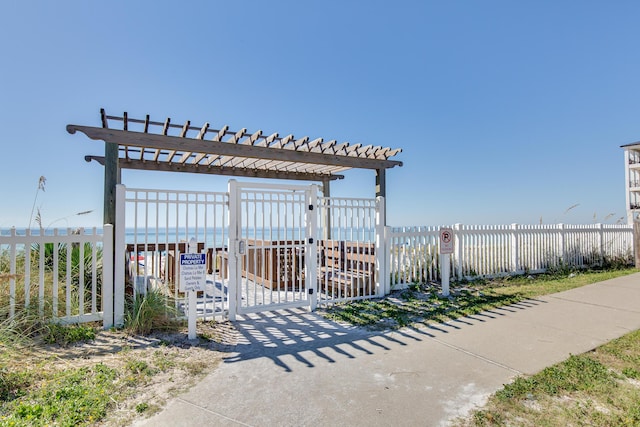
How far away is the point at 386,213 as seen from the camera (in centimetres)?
695

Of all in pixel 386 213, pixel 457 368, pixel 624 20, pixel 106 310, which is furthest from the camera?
pixel 624 20

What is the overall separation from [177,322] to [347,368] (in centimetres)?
264

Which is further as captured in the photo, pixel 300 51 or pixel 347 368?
pixel 300 51

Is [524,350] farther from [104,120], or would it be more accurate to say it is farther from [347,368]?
[104,120]

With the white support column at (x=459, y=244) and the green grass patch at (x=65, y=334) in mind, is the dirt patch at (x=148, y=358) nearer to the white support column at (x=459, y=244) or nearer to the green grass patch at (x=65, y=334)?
the green grass patch at (x=65, y=334)

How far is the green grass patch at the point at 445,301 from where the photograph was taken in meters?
5.03

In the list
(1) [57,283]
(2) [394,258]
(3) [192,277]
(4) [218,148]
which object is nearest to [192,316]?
(3) [192,277]

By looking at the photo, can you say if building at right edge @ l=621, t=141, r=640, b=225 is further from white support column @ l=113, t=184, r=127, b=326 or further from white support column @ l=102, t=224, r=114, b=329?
white support column @ l=102, t=224, r=114, b=329

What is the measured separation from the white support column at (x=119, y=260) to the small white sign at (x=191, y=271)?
113 centimetres

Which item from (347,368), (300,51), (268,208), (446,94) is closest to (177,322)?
(268,208)

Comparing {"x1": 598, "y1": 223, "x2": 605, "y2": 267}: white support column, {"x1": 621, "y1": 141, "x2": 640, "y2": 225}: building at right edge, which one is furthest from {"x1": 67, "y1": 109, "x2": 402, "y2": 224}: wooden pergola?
{"x1": 621, "y1": 141, "x2": 640, "y2": 225}: building at right edge

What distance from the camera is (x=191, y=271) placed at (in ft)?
13.3

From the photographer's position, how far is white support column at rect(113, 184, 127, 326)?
4406 mm

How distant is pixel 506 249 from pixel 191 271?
8.54m
